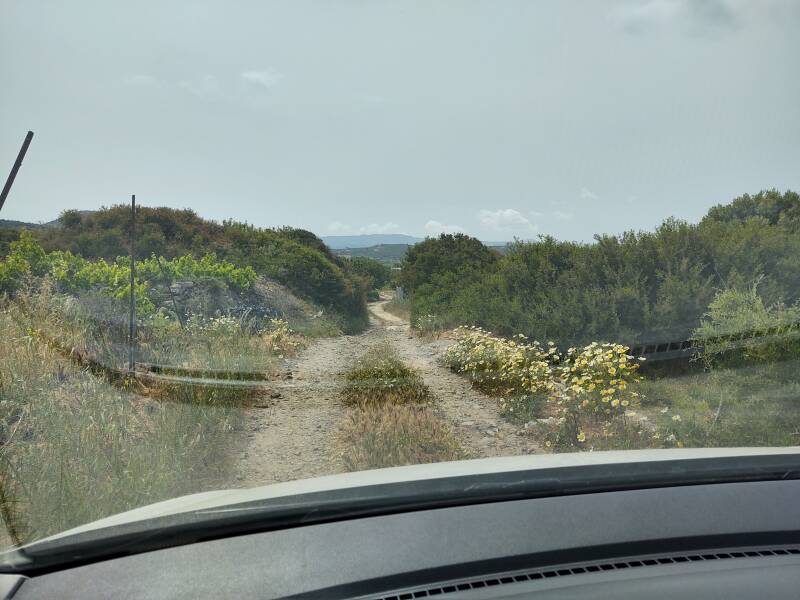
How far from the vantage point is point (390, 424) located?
18.5ft

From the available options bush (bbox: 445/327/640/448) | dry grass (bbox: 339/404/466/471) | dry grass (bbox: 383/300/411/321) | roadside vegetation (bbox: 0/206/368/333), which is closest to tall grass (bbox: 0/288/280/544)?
dry grass (bbox: 339/404/466/471)

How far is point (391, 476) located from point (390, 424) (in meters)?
3.12

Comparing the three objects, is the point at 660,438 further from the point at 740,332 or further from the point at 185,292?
the point at 185,292

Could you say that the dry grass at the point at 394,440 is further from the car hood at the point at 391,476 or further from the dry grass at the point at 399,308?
the dry grass at the point at 399,308

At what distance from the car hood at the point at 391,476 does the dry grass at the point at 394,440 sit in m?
2.23

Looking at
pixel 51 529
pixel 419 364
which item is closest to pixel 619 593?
pixel 51 529

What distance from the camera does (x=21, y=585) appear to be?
1985 millimetres

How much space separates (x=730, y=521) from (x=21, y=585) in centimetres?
232

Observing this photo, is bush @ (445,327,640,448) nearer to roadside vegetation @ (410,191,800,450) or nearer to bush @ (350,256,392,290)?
roadside vegetation @ (410,191,800,450)

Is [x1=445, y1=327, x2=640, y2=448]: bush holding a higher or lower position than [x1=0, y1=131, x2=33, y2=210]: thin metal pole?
lower

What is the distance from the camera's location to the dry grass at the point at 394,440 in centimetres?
499

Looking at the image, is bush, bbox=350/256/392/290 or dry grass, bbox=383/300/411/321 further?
dry grass, bbox=383/300/411/321

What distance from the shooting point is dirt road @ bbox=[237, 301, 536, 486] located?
202 inches

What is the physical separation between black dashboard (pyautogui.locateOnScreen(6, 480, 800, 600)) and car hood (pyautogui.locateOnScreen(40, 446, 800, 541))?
17 centimetres
